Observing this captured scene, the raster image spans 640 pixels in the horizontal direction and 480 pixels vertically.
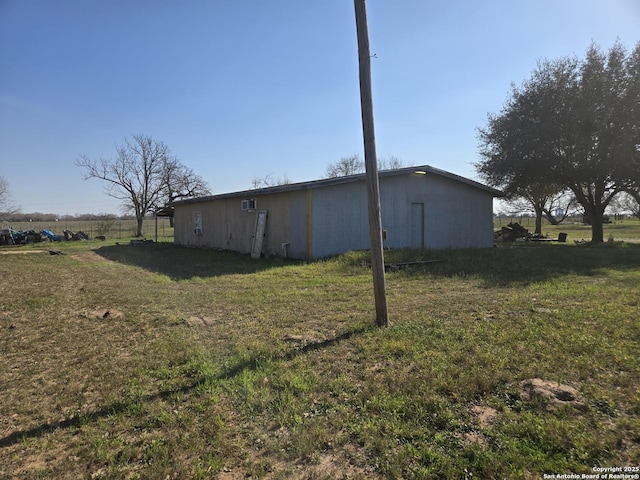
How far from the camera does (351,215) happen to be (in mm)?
13336

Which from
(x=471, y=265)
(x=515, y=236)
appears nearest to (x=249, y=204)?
(x=471, y=265)

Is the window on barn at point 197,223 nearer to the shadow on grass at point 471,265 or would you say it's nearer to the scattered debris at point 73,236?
the shadow on grass at point 471,265

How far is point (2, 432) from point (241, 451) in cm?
186

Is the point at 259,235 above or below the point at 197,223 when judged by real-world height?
below

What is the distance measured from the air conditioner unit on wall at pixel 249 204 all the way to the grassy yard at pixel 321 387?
831 cm

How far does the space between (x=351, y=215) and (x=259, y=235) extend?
11.6ft

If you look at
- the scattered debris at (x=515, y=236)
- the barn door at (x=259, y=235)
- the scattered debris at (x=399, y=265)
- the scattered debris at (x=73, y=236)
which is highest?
the scattered debris at (x=73, y=236)

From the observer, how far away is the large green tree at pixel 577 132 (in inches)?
634

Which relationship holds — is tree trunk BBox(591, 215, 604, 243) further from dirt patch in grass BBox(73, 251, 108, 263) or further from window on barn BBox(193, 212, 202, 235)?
dirt patch in grass BBox(73, 251, 108, 263)

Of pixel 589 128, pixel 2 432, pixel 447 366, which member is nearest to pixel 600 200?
pixel 589 128

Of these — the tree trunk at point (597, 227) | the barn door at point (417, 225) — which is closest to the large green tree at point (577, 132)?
the tree trunk at point (597, 227)

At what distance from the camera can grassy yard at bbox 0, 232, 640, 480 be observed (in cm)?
236

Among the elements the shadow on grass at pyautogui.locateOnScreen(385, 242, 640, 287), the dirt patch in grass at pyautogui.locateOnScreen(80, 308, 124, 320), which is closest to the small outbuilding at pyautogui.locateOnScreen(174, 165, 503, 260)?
the shadow on grass at pyautogui.locateOnScreen(385, 242, 640, 287)

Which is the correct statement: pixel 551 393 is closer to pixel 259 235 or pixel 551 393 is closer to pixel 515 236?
pixel 259 235
